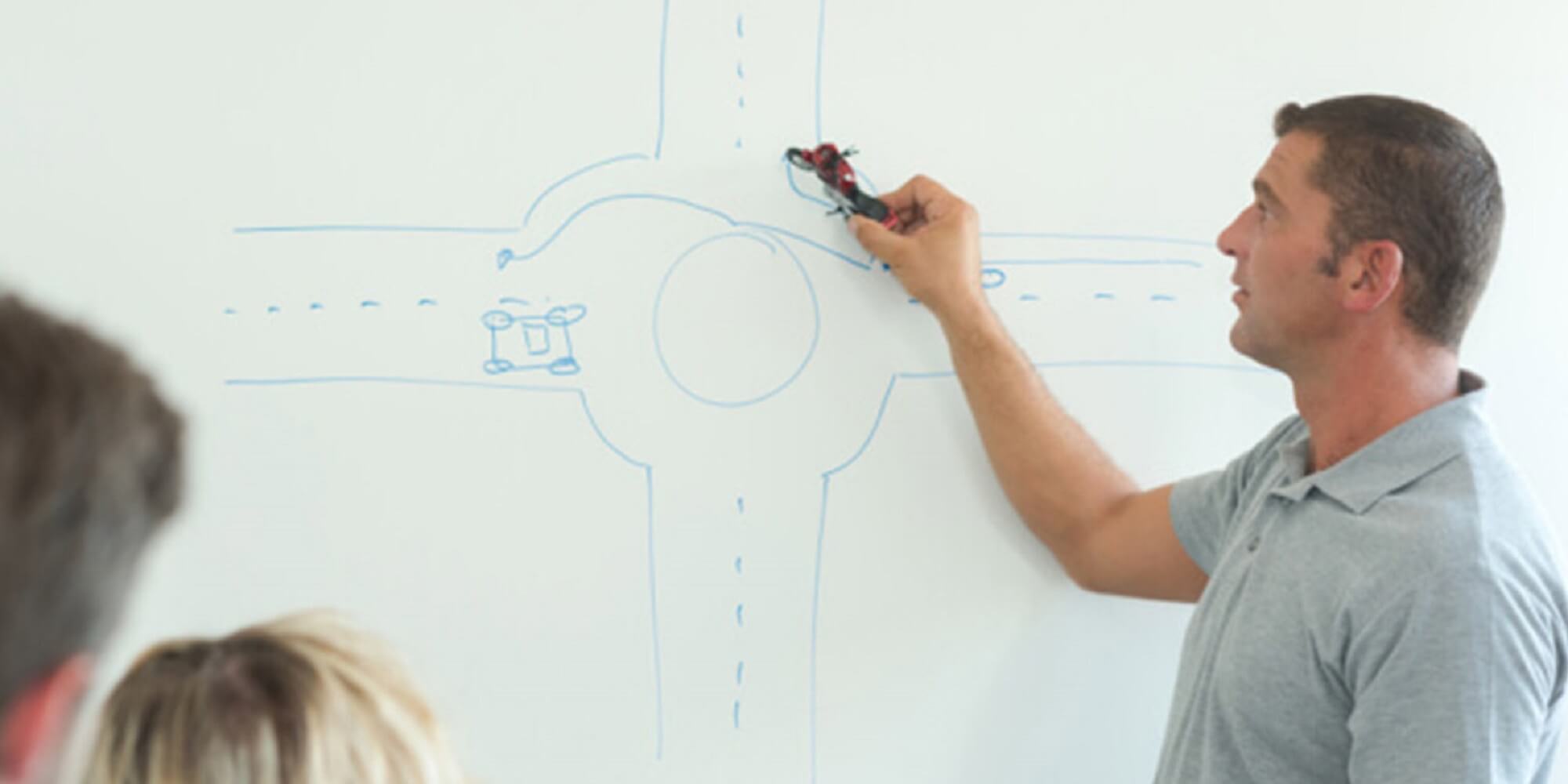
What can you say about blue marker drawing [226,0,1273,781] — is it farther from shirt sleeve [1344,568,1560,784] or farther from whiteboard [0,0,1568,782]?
shirt sleeve [1344,568,1560,784]

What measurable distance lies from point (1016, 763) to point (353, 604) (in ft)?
2.17

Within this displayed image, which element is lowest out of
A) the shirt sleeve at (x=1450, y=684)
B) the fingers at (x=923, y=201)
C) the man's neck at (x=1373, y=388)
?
the shirt sleeve at (x=1450, y=684)

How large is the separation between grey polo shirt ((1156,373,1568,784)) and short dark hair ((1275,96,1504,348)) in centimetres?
10

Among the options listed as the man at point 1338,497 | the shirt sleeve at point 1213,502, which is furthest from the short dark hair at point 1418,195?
the shirt sleeve at point 1213,502

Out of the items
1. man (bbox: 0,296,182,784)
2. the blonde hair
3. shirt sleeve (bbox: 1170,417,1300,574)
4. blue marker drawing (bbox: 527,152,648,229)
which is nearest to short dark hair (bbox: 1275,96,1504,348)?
shirt sleeve (bbox: 1170,417,1300,574)

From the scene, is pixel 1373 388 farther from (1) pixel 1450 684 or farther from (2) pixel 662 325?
(2) pixel 662 325

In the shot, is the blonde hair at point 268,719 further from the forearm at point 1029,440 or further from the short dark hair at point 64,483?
the forearm at point 1029,440

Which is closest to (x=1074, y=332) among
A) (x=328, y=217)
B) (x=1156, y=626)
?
(x=1156, y=626)

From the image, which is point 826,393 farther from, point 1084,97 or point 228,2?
point 228,2

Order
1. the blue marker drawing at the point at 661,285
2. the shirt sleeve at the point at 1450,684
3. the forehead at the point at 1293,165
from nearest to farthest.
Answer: the shirt sleeve at the point at 1450,684 → the blue marker drawing at the point at 661,285 → the forehead at the point at 1293,165

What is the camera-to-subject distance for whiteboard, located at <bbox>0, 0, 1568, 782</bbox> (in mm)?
1139

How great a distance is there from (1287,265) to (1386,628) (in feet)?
1.13

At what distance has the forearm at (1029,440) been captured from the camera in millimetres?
1354

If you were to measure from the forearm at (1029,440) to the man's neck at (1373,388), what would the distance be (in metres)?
0.21
